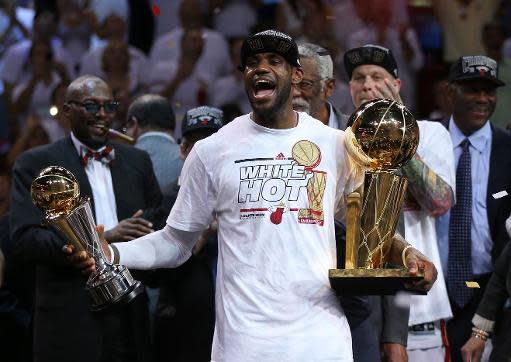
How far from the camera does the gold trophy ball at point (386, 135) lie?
4098 millimetres

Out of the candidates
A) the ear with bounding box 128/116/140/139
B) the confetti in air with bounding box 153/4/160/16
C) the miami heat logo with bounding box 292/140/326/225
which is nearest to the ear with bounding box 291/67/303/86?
the miami heat logo with bounding box 292/140/326/225

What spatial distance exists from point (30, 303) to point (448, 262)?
2.58 meters

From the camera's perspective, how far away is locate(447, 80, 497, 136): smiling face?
614cm

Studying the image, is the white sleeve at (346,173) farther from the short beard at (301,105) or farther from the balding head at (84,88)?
the balding head at (84,88)

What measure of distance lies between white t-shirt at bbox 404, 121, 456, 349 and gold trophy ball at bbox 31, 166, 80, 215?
183 cm

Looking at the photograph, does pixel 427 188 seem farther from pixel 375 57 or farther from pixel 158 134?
pixel 158 134

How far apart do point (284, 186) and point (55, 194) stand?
1000 millimetres

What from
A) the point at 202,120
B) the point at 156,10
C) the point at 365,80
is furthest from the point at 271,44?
the point at 156,10

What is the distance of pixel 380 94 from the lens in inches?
213

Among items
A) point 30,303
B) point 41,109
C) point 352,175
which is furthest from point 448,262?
point 41,109

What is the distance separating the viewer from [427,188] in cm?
526

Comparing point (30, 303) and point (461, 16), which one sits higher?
point (461, 16)

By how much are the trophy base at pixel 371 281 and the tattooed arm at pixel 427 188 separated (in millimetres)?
1306

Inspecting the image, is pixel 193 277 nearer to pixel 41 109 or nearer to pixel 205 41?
pixel 205 41
